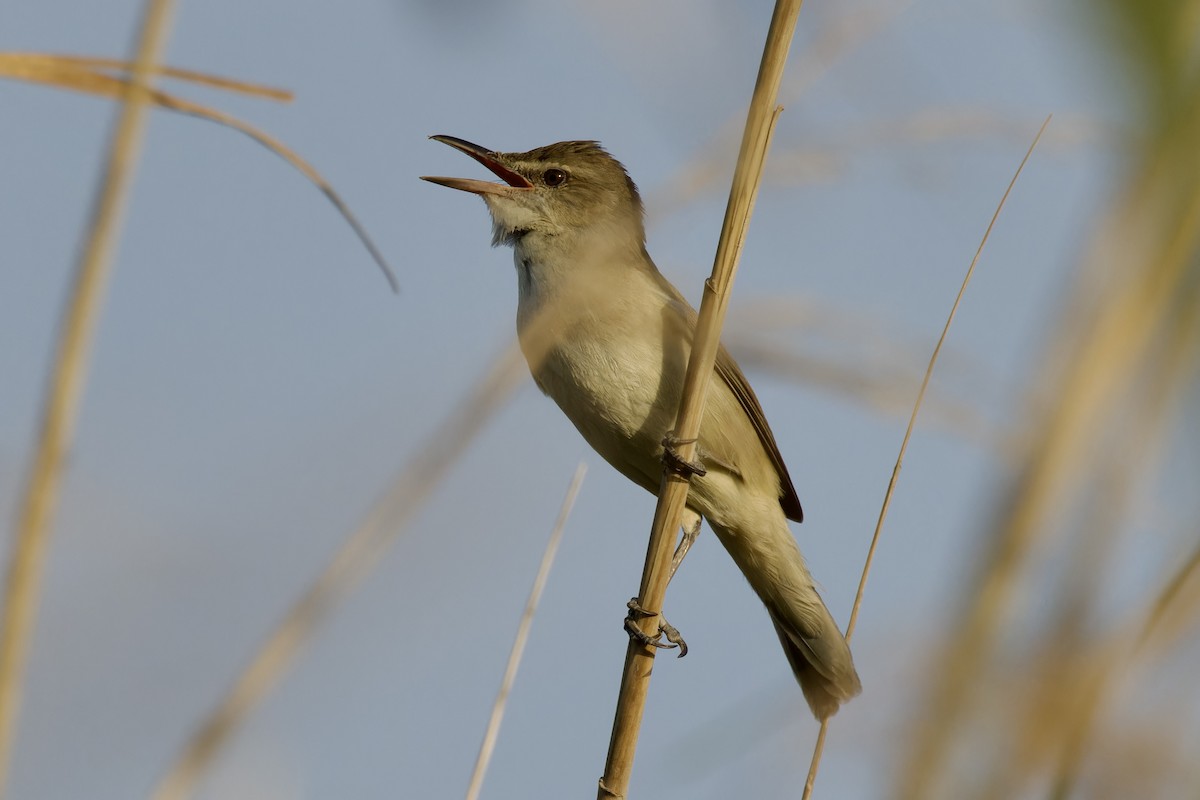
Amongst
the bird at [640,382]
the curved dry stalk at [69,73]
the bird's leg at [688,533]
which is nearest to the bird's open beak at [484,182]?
the bird at [640,382]

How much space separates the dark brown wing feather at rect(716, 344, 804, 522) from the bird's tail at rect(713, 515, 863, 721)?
152mm

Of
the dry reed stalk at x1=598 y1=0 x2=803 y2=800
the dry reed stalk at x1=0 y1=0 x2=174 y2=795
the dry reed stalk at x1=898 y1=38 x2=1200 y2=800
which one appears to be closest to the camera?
the dry reed stalk at x1=898 y1=38 x2=1200 y2=800

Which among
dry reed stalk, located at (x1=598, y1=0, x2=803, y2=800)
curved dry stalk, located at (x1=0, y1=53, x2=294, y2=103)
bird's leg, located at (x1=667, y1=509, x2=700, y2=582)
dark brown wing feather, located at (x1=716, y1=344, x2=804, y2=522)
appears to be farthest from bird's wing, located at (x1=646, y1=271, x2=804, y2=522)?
curved dry stalk, located at (x1=0, y1=53, x2=294, y2=103)

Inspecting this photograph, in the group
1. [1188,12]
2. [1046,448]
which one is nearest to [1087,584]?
[1046,448]

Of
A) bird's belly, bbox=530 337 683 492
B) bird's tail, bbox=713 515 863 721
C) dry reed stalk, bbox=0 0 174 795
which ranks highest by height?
bird's belly, bbox=530 337 683 492

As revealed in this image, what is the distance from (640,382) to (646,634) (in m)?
1.16

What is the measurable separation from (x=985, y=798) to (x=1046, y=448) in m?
0.26

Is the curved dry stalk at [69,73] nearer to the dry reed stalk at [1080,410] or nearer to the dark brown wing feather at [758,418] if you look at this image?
the dry reed stalk at [1080,410]

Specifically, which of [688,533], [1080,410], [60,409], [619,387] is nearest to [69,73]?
[60,409]

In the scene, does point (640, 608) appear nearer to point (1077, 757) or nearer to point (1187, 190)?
point (1077, 757)

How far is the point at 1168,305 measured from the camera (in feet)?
2.95

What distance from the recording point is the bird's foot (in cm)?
266

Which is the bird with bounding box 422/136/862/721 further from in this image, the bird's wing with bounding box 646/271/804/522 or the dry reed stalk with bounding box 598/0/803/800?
the dry reed stalk with bounding box 598/0/803/800

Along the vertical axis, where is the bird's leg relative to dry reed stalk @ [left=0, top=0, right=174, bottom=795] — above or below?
above
